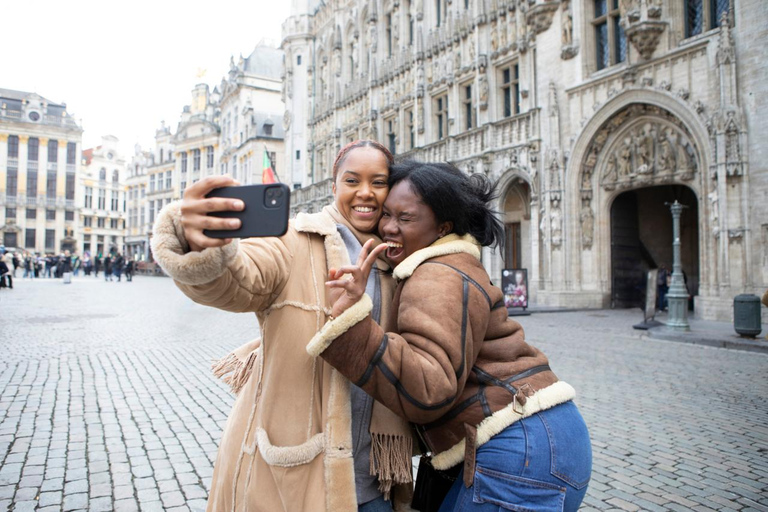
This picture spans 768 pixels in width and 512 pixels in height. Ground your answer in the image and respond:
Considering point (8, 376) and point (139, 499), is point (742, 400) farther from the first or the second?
point (8, 376)

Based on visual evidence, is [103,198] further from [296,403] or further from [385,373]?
[385,373]

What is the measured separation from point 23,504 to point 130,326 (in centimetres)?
1009

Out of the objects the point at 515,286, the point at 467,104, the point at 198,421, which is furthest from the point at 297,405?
the point at 467,104

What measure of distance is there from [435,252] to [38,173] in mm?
86801

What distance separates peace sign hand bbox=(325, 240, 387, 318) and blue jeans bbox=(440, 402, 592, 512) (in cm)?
66

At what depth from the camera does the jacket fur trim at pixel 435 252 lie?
1640mm

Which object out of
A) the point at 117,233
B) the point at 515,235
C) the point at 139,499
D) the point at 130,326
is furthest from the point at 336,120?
the point at 117,233

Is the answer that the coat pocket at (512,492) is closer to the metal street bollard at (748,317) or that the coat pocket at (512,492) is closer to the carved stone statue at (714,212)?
the metal street bollard at (748,317)

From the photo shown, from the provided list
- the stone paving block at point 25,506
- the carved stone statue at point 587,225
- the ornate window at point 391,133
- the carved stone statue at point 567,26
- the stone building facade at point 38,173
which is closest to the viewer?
the stone paving block at point 25,506

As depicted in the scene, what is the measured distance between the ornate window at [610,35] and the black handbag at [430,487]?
17.8 meters

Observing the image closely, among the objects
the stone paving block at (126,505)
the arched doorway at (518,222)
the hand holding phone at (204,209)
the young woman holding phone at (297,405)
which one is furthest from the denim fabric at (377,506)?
the arched doorway at (518,222)

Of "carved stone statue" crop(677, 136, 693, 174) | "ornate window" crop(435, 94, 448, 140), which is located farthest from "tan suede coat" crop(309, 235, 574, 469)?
"ornate window" crop(435, 94, 448, 140)

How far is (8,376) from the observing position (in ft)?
23.8

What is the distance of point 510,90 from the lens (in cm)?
2102
